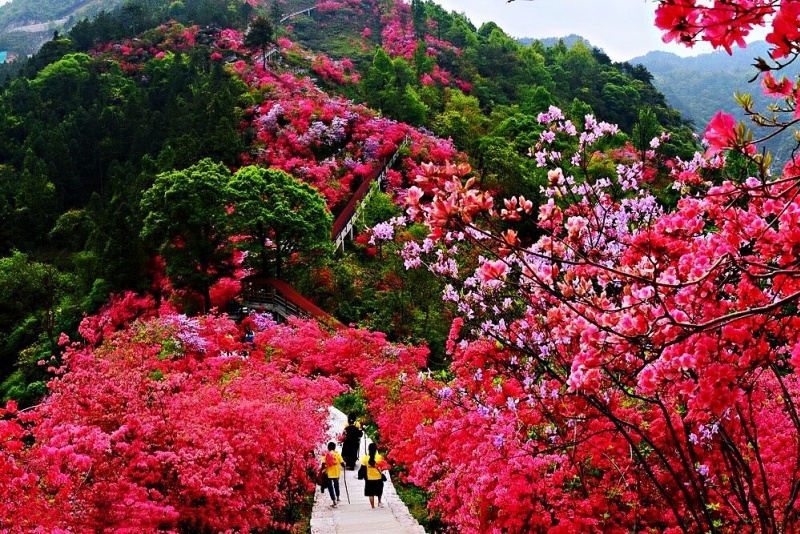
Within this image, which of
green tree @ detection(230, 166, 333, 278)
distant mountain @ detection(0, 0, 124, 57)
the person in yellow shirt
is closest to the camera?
the person in yellow shirt

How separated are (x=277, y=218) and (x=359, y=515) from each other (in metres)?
11.6

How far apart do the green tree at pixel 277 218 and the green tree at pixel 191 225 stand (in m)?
0.59

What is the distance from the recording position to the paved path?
8492mm

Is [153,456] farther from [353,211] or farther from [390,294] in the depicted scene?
[353,211]

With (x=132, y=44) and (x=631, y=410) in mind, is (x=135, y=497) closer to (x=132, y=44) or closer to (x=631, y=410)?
(x=631, y=410)

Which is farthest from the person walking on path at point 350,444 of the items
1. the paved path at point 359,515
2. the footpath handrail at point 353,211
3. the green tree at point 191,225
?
the footpath handrail at point 353,211

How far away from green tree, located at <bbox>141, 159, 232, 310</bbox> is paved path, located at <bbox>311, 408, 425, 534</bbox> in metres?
9.92

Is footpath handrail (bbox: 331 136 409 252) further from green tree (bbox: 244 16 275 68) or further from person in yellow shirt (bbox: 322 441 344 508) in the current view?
green tree (bbox: 244 16 275 68)

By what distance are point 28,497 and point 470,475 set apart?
4.39 metres

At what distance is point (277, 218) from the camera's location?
62.8ft

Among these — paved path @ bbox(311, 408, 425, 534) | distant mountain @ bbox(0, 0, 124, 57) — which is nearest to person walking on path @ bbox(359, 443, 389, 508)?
paved path @ bbox(311, 408, 425, 534)

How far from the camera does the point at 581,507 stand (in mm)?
6133

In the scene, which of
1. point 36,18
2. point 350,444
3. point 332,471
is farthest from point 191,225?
point 36,18

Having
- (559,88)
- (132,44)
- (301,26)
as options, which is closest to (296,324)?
(132,44)
